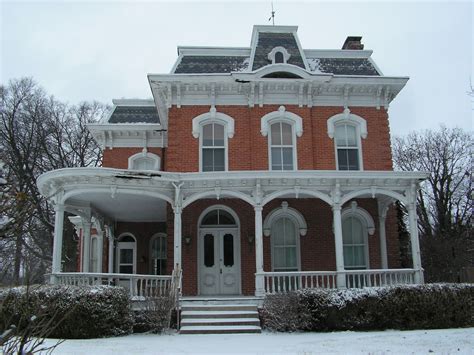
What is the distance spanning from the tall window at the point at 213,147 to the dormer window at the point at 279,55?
312 centimetres

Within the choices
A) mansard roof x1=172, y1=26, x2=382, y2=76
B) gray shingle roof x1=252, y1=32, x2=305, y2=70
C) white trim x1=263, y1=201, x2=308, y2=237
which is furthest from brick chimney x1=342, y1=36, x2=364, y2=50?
white trim x1=263, y1=201, x2=308, y2=237

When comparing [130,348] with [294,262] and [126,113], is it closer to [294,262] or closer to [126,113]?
[294,262]

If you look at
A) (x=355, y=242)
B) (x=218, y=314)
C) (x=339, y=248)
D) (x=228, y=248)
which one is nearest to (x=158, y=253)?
(x=228, y=248)

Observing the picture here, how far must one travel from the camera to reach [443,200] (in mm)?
32875

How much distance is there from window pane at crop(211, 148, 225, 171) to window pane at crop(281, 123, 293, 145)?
7.20 feet

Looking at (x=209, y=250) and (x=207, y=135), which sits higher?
(x=207, y=135)

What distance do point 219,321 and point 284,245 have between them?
4.68 meters

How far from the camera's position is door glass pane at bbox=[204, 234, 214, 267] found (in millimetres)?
16834

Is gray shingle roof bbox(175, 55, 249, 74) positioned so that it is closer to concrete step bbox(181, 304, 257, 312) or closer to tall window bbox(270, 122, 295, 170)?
tall window bbox(270, 122, 295, 170)

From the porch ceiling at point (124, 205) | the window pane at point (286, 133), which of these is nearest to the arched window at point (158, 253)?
the porch ceiling at point (124, 205)

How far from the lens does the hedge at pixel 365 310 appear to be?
12648mm

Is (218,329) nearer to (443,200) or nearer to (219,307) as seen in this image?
(219,307)

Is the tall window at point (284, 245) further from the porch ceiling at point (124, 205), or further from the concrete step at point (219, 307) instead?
the porch ceiling at point (124, 205)

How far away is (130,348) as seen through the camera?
9953mm
